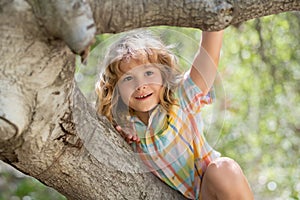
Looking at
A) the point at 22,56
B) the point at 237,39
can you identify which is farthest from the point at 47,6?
the point at 237,39

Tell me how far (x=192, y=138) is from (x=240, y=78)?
205 centimetres

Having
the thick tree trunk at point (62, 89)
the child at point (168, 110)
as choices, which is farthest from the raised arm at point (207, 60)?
the thick tree trunk at point (62, 89)

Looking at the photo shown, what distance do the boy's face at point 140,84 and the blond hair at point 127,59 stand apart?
1cm

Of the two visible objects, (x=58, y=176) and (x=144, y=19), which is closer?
(x=144, y=19)

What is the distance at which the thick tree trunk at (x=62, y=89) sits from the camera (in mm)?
1192

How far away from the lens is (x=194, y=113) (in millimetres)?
1675

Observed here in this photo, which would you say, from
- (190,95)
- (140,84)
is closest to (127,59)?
(140,84)

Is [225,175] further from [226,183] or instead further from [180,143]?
[180,143]

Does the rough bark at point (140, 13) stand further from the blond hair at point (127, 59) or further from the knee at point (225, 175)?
the knee at point (225, 175)

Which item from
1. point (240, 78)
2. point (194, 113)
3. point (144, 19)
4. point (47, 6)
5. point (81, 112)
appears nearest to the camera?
point (47, 6)

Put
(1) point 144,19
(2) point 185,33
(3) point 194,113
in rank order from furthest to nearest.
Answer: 1. (3) point 194,113
2. (2) point 185,33
3. (1) point 144,19

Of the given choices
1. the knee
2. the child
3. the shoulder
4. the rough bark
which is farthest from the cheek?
the rough bark

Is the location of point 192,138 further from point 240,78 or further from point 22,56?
point 240,78

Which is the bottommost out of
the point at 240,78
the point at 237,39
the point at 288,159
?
the point at 288,159
